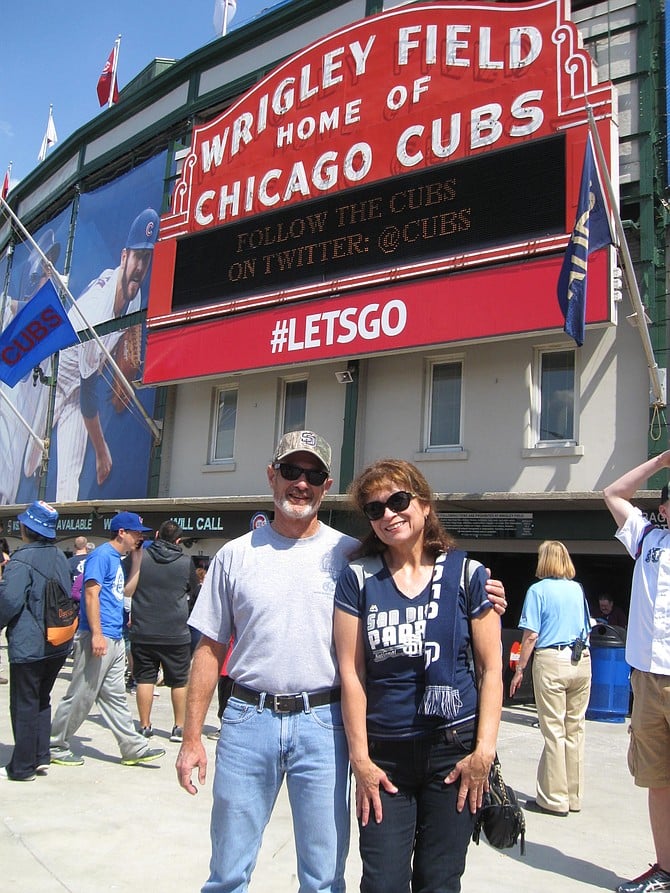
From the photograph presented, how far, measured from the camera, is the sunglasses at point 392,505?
2.96m

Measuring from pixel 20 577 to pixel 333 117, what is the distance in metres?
11.1

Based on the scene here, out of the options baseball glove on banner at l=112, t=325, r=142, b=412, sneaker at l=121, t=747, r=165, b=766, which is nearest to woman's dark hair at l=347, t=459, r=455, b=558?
sneaker at l=121, t=747, r=165, b=766

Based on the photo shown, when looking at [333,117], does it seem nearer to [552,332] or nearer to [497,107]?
[497,107]

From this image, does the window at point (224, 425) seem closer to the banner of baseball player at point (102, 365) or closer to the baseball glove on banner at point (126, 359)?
the banner of baseball player at point (102, 365)

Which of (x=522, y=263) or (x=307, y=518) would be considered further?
(x=522, y=263)

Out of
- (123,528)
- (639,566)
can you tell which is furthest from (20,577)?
(639,566)

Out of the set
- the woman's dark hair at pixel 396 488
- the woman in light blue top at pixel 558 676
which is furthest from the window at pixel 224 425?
the woman's dark hair at pixel 396 488

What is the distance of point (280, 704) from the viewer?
2893 millimetres

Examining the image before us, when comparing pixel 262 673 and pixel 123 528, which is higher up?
pixel 123 528

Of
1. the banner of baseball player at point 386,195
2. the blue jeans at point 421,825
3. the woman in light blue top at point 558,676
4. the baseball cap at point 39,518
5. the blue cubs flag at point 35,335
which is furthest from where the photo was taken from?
the blue cubs flag at point 35,335

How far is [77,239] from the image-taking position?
23.7 metres

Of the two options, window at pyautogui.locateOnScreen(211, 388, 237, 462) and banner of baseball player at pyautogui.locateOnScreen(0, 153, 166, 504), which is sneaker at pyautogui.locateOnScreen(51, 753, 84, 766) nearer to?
window at pyautogui.locateOnScreen(211, 388, 237, 462)

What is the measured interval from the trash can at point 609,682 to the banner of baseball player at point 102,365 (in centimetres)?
1113

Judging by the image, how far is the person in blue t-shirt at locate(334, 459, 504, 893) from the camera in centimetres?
272
